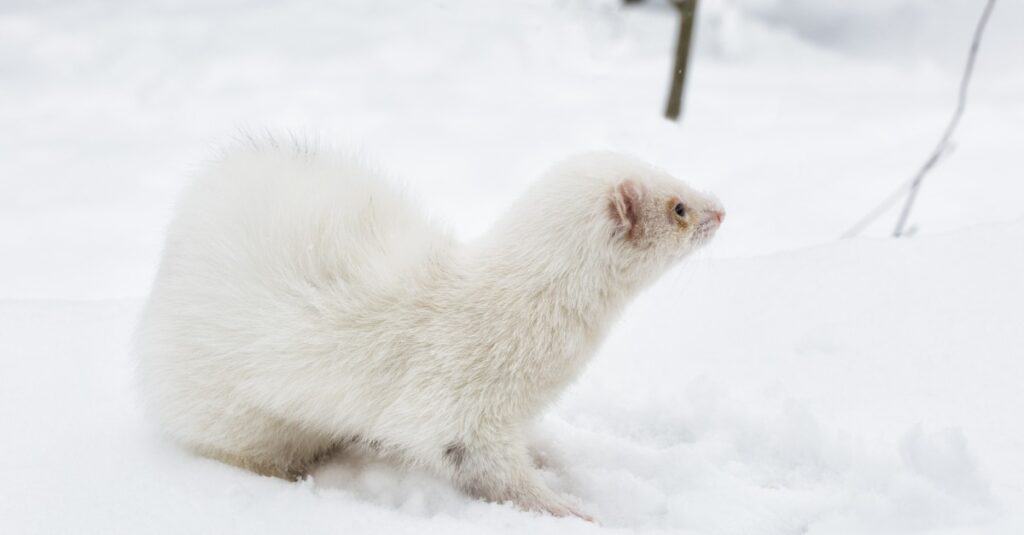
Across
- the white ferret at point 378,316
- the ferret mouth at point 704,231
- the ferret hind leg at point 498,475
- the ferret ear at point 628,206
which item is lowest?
the ferret hind leg at point 498,475

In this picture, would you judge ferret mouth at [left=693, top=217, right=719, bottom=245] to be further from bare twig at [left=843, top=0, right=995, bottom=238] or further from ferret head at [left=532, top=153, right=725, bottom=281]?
bare twig at [left=843, top=0, right=995, bottom=238]

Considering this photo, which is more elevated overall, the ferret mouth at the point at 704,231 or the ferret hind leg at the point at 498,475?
the ferret mouth at the point at 704,231

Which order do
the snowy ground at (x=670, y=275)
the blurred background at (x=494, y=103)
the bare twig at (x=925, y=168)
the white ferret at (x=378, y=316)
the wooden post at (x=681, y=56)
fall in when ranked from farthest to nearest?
the wooden post at (x=681, y=56)
the blurred background at (x=494, y=103)
the bare twig at (x=925, y=168)
the white ferret at (x=378, y=316)
the snowy ground at (x=670, y=275)

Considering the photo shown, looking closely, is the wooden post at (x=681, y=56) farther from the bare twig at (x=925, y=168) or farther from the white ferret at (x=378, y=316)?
the white ferret at (x=378, y=316)

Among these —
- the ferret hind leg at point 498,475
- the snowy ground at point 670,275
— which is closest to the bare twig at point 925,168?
the snowy ground at point 670,275

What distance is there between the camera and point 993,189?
4.38m

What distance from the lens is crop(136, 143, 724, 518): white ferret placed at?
2121mm

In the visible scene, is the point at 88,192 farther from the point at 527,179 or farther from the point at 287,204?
the point at 287,204

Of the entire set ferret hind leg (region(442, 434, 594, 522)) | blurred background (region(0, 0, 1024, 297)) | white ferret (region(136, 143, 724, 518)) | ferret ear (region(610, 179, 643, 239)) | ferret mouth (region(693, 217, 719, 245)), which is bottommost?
blurred background (region(0, 0, 1024, 297))

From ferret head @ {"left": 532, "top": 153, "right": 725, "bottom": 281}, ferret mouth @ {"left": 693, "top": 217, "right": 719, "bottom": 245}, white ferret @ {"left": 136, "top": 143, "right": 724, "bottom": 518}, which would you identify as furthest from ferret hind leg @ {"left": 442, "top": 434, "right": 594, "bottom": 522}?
ferret mouth @ {"left": 693, "top": 217, "right": 719, "bottom": 245}

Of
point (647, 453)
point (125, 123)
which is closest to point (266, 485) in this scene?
point (647, 453)

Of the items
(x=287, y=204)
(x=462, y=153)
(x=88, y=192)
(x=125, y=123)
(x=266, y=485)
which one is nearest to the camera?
(x=266, y=485)

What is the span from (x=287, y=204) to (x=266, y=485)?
0.66m

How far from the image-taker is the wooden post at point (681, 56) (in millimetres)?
5445
